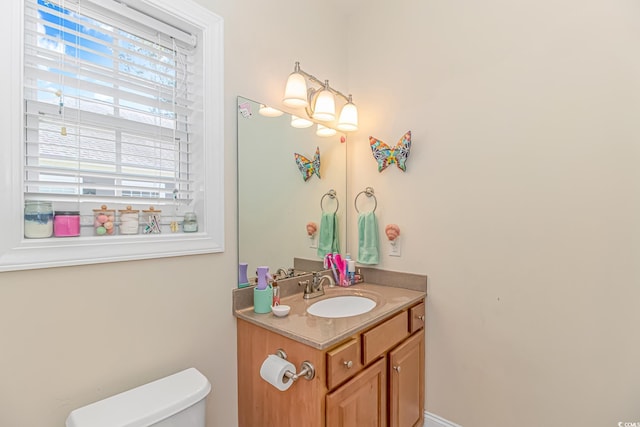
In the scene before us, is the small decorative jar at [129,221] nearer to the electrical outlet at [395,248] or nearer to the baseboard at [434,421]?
the electrical outlet at [395,248]

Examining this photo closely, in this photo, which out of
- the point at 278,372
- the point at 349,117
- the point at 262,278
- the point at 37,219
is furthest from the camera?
the point at 349,117

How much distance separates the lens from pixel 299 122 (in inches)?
72.7

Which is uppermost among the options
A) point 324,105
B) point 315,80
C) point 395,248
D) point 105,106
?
point 315,80

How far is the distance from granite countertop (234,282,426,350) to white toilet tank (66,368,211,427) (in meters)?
0.34

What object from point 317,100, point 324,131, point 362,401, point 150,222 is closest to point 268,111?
point 317,100

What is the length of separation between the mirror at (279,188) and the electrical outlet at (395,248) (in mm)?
360

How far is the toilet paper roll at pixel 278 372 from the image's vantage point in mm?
1102

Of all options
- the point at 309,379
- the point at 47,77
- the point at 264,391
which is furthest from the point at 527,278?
the point at 47,77

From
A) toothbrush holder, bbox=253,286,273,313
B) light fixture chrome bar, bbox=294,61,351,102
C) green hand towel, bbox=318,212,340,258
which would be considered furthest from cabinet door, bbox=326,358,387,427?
light fixture chrome bar, bbox=294,61,351,102

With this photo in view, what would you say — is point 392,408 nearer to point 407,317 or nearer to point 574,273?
point 407,317

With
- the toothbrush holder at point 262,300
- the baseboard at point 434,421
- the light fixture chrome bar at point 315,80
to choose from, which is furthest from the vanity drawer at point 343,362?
the light fixture chrome bar at point 315,80

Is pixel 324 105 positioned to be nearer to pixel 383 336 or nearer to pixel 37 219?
pixel 383 336

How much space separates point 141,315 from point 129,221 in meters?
0.37

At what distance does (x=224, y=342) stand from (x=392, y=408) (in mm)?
869
